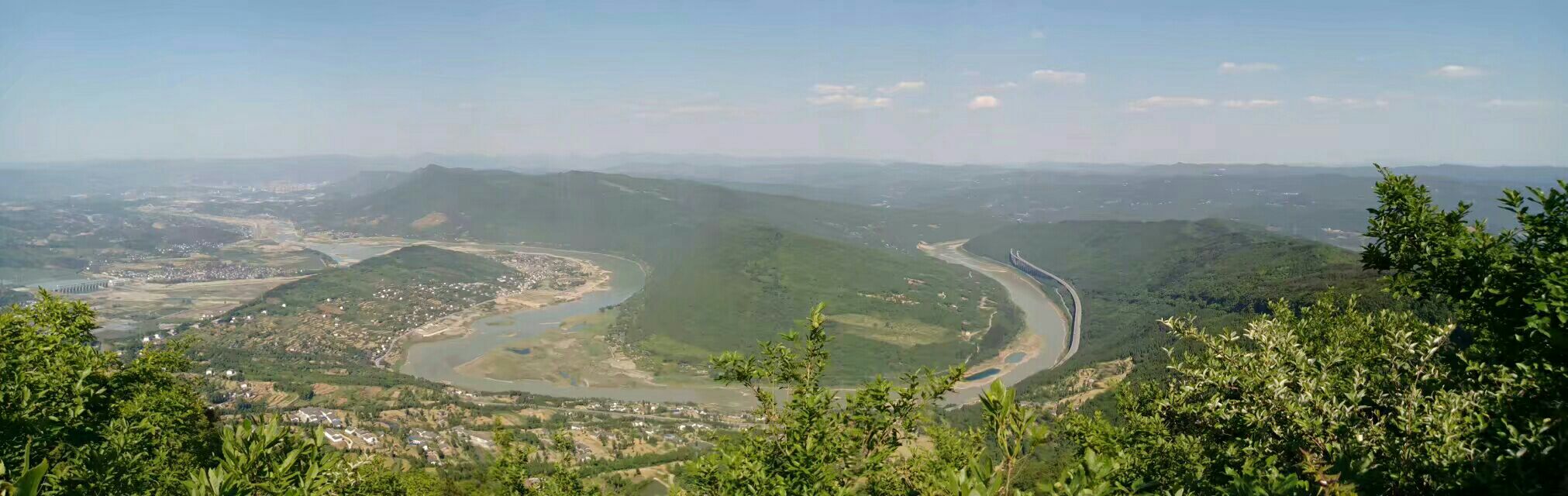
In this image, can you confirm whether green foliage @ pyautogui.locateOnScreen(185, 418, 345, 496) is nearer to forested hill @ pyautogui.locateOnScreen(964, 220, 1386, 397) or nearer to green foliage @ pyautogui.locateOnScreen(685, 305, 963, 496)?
green foliage @ pyautogui.locateOnScreen(685, 305, 963, 496)

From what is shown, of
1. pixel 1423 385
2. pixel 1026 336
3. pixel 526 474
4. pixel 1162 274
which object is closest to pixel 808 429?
pixel 1423 385

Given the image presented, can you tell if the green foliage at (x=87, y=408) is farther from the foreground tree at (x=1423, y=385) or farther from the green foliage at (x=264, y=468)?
the foreground tree at (x=1423, y=385)

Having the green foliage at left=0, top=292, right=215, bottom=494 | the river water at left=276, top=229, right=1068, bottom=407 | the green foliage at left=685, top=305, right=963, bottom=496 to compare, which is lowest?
the river water at left=276, top=229, right=1068, bottom=407

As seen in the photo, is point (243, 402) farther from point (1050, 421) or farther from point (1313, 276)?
point (1313, 276)

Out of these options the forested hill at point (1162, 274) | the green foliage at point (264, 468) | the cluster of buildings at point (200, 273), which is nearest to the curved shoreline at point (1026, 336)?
the forested hill at point (1162, 274)

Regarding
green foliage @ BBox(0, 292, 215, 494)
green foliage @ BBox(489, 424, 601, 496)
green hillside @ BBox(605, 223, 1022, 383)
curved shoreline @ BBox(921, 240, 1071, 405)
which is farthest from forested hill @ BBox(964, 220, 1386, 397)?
green foliage @ BBox(0, 292, 215, 494)
